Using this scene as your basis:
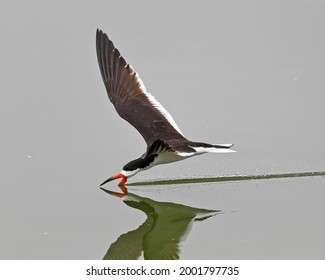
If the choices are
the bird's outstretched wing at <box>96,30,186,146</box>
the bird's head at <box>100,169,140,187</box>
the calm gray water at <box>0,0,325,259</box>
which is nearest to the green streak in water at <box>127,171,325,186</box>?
the calm gray water at <box>0,0,325,259</box>

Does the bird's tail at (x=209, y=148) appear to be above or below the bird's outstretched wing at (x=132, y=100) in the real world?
below

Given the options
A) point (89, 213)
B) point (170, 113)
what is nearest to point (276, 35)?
point (170, 113)

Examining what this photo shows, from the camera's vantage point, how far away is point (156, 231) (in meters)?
6.68

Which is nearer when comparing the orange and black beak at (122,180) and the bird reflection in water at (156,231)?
the bird reflection in water at (156,231)

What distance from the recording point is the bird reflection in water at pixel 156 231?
20.6ft

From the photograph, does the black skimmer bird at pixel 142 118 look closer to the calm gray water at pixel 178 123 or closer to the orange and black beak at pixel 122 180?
the orange and black beak at pixel 122 180

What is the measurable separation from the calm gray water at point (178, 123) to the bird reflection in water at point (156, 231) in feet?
0.05

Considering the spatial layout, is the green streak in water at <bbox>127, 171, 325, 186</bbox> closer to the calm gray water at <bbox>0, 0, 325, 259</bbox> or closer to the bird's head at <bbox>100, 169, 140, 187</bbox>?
the calm gray water at <bbox>0, 0, 325, 259</bbox>

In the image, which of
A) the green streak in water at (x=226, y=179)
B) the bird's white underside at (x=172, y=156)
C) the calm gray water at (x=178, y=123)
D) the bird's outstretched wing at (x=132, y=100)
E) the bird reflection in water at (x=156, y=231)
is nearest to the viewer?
the bird reflection in water at (x=156, y=231)

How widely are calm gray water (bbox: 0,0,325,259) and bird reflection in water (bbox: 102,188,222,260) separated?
0.6 inches

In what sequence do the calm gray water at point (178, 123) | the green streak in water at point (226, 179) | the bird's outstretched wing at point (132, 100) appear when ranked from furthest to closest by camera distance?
the bird's outstretched wing at point (132, 100)
the green streak in water at point (226, 179)
the calm gray water at point (178, 123)

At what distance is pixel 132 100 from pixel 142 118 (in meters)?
0.36

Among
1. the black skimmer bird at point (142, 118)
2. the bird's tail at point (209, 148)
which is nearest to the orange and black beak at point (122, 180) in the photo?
the black skimmer bird at point (142, 118)
